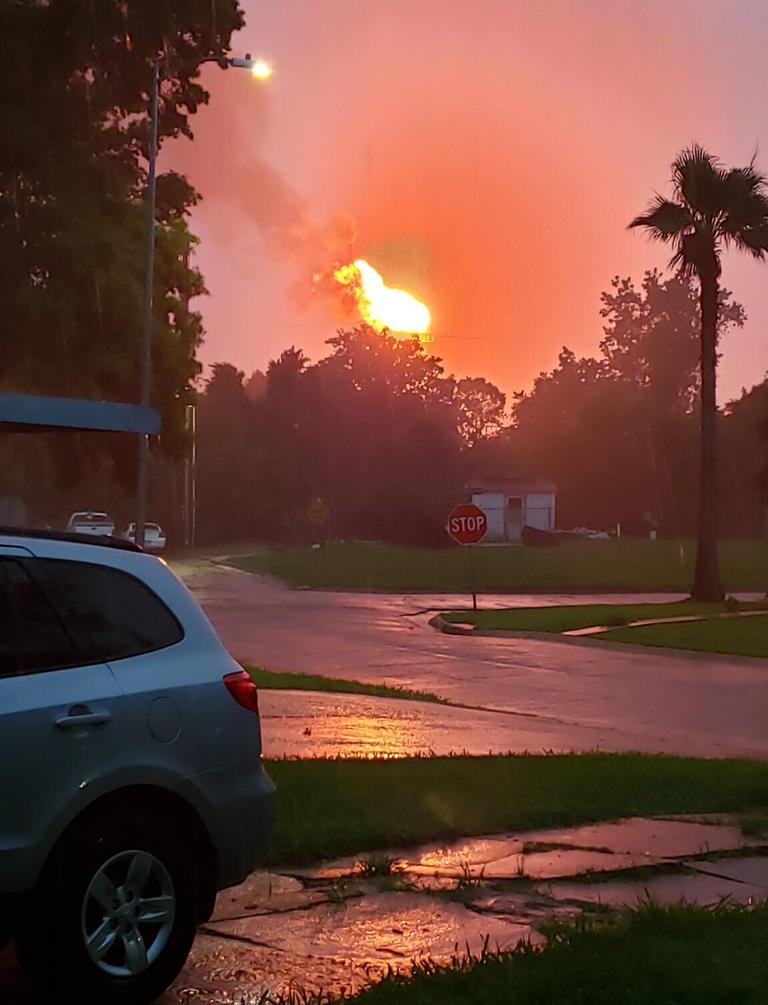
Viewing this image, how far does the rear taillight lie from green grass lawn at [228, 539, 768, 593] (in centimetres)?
4008

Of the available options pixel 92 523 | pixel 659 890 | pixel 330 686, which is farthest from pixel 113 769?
pixel 92 523

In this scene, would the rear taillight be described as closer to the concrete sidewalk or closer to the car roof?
the car roof

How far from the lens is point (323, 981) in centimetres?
541

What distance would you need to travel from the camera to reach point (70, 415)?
26.1ft

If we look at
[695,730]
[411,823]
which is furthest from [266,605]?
[411,823]

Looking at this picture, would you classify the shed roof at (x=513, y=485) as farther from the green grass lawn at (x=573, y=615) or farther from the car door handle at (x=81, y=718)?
the car door handle at (x=81, y=718)

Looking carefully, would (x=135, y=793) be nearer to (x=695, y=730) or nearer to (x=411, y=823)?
(x=411, y=823)

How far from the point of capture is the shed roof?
93.3 meters

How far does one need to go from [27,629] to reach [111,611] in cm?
38

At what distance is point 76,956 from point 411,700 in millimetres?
11604

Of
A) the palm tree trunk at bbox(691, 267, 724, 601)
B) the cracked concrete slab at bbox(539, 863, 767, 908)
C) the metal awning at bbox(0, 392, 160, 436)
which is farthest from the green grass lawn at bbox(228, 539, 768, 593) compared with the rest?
the cracked concrete slab at bbox(539, 863, 767, 908)

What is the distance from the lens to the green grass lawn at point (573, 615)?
29.1 metres

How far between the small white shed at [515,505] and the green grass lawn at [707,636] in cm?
6347

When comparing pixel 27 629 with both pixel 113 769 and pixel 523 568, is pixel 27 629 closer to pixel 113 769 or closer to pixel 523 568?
pixel 113 769
